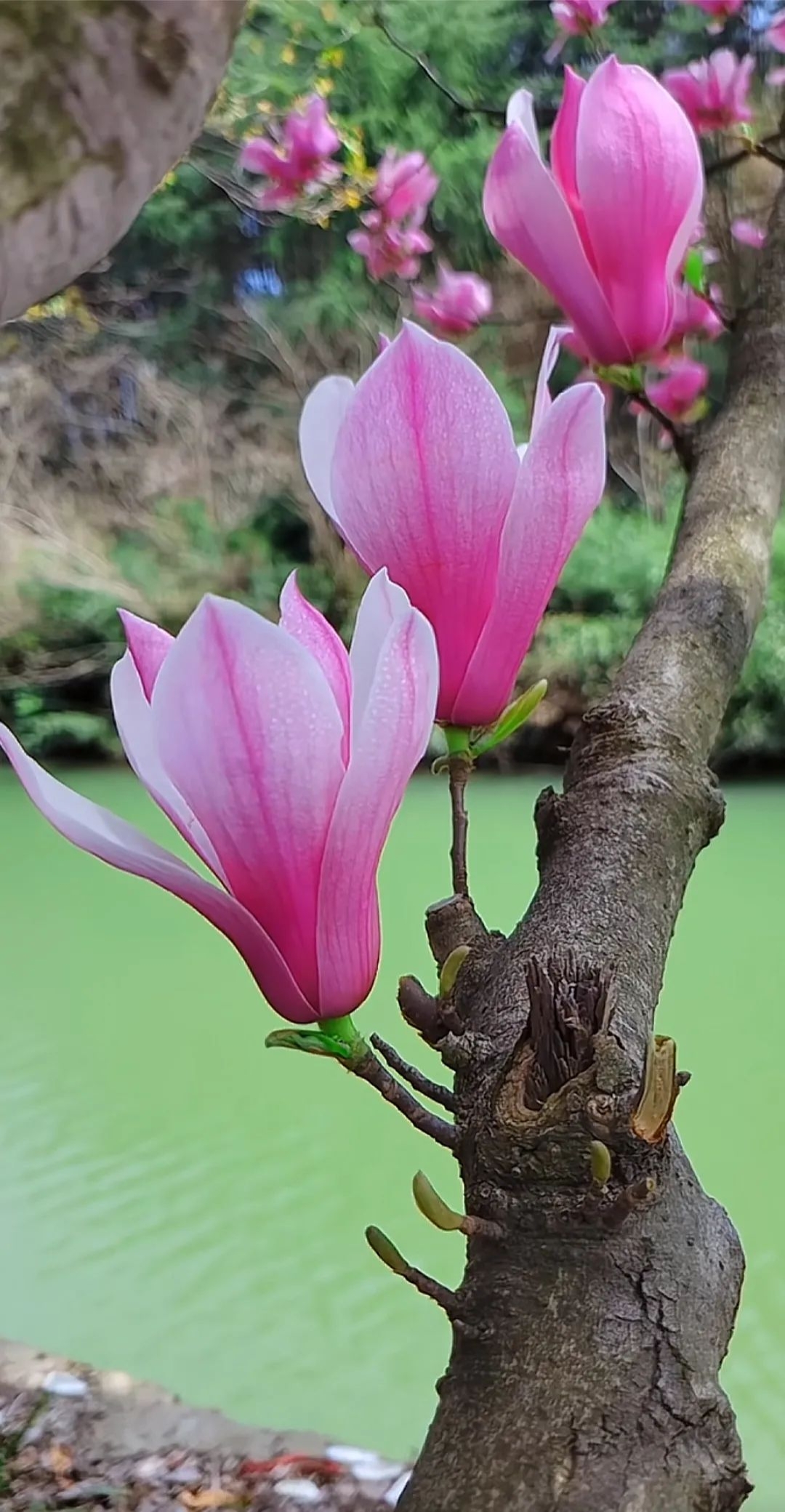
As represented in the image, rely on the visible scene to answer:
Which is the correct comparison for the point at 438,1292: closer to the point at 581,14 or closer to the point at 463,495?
the point at 463,495

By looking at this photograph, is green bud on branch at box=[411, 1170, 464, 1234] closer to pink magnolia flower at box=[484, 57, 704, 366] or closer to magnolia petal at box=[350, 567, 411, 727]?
magnolia petal at box=[350, 567, 411, 727]

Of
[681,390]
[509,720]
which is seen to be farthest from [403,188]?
[509,720]

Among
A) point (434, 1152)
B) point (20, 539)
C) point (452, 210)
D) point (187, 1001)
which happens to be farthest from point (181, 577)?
point (434, 1152)

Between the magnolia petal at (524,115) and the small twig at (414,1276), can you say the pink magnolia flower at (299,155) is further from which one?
the small twig at (414,1276)

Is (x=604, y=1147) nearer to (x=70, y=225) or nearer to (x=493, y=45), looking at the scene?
(x=70, y=225)

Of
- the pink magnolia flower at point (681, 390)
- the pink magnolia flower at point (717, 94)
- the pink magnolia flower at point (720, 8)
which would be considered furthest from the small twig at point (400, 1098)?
the pink magnolia flower at point (720, 8)

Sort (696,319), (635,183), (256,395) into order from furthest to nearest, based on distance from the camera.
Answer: (256,395) → (696,319) → (635,183)

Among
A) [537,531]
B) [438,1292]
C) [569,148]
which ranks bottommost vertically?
[438,1292]
